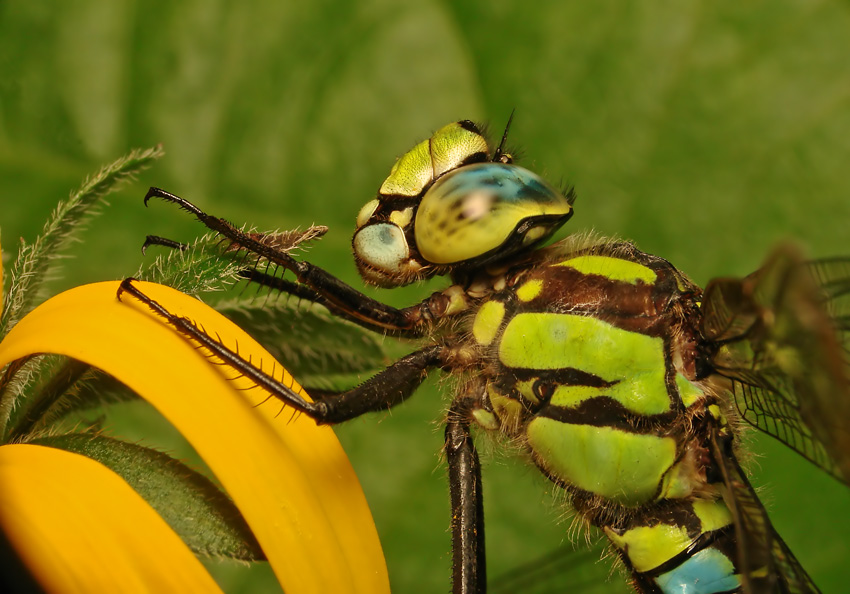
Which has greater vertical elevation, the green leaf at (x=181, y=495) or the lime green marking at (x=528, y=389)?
the lime green marking at (x=528, y=389)

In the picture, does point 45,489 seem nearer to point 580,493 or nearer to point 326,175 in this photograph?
point 580,493

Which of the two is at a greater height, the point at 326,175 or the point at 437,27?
the point at 437,27

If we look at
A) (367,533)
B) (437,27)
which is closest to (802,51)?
(437,27)

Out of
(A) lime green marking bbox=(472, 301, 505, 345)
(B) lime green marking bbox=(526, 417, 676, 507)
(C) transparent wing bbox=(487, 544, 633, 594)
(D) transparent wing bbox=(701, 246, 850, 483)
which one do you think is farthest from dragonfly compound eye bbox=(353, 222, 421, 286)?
(C) transparent wing bbox=(487, 544, 633, 594)

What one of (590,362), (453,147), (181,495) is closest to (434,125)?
(453,147)

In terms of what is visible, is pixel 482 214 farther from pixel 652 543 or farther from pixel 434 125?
pixel 434 125

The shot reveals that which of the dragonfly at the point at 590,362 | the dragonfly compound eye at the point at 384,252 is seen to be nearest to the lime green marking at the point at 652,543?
the dragonfly at the point at 590,362

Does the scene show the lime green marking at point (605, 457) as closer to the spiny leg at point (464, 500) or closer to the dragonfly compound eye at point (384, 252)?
the spiny leg at point (464, 500)
